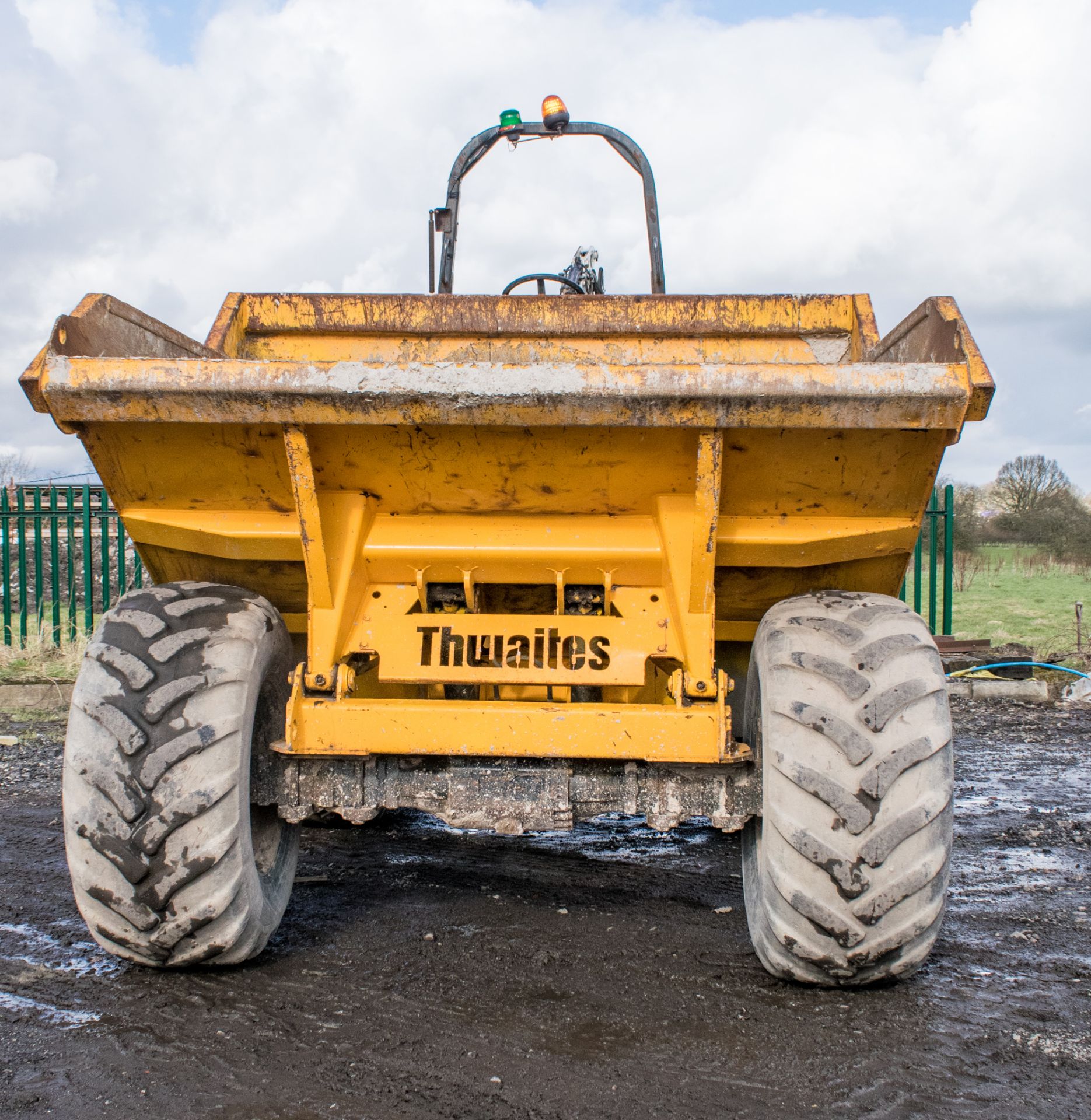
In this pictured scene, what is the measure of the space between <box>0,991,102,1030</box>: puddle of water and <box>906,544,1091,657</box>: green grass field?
29.8ft

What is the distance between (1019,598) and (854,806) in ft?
65.0

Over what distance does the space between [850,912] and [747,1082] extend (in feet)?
1.55

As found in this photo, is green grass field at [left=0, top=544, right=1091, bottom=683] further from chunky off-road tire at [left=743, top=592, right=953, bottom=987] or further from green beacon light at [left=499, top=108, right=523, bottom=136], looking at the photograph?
chunky off-road tire at [left=743, top=592, right=953, bottom=987]

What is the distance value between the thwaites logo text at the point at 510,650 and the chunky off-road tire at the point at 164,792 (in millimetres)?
498

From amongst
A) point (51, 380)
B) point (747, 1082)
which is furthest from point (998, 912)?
point (51, 380)

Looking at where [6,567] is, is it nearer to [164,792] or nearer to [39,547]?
[39,547]

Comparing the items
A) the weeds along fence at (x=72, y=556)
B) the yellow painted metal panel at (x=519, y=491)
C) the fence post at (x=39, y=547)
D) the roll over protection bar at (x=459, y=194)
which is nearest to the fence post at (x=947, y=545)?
the weeds along fence at (x=72, y=556)

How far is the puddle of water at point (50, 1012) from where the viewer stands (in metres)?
2.38

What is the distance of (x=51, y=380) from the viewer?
2.42 m

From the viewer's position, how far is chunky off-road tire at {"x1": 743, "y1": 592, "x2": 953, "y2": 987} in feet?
7.63

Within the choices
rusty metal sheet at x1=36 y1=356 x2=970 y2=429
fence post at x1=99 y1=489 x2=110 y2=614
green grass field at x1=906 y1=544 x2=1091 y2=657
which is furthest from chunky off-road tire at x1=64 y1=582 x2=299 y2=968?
green grass field at x1=906 y1=544 x2=1091 y2=657

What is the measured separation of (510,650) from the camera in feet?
9.13

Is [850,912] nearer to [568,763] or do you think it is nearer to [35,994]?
[568,763]

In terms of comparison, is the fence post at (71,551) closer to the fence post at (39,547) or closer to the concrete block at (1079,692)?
the fence post at (39,547)
